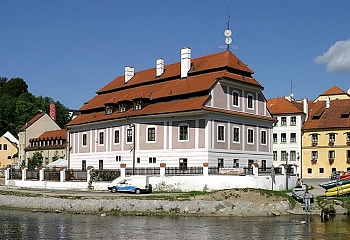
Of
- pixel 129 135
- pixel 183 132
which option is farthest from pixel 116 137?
pixel 183 132

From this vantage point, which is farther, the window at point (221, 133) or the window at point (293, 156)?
the window at point (293, 156)

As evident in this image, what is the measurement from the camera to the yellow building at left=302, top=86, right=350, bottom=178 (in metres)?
70.6

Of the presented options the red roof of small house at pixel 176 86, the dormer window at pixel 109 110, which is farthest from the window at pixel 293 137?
the dormer window at pixel 109 110

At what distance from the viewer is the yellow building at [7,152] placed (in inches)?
3829

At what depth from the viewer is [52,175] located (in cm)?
5062

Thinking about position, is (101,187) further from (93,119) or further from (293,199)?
(293,199)

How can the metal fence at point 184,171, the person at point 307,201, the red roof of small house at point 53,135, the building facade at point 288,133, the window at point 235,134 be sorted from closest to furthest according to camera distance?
the person at point 307,201 → the metal fence at point 184,171 → the window at point 235,134 → the building facade at point 288,133 → the red roof of small house at point 53,135

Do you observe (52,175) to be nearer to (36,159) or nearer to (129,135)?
(129,135)

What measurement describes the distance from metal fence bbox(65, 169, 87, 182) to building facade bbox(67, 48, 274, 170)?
5259mm

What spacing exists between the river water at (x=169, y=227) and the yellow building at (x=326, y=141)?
39355 mm

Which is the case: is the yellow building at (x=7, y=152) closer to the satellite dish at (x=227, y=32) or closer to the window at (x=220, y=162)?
the satellite dish at (x=227, y=32)

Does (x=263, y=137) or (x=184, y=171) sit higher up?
(x=263, y=137)

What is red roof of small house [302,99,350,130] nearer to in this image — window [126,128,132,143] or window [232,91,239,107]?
window [232,91,239,107]

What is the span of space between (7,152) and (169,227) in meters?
76.1
